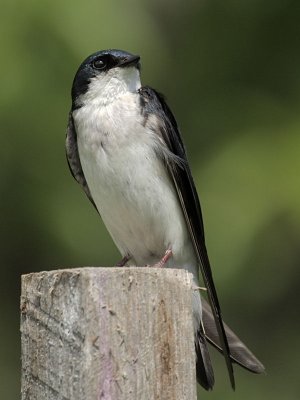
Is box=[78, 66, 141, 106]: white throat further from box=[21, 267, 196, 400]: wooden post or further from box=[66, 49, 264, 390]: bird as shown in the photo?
box=[21, 267, 196, 400]: wooden post

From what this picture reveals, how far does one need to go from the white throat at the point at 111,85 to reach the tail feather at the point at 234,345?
58 cm

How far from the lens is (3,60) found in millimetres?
3293

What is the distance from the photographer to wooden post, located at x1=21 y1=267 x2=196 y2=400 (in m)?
1.40

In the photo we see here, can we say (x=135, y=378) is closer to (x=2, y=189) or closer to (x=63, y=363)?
(x=63, y=363)

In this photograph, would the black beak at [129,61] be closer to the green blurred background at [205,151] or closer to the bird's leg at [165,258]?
the bird's leg at [165,258]

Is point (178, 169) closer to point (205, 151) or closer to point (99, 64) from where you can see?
point (99, 64)

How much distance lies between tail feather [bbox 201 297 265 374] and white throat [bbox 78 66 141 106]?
58 cm

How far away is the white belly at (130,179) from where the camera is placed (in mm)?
2520

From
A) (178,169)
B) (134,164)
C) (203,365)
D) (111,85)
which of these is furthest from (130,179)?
(203,365)

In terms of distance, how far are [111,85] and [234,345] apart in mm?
790

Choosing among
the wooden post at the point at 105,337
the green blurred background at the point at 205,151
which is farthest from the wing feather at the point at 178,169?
the wooden post at the point at 105,337

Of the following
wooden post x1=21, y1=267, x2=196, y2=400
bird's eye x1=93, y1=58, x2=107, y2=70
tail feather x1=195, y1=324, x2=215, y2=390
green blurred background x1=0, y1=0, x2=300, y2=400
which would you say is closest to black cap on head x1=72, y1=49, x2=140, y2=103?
bird's eye x1=93, y1=58, x2=107, y2=70

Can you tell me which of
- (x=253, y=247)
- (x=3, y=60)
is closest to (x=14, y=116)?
(x=3, y=60)

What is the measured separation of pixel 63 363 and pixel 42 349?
5 cm
